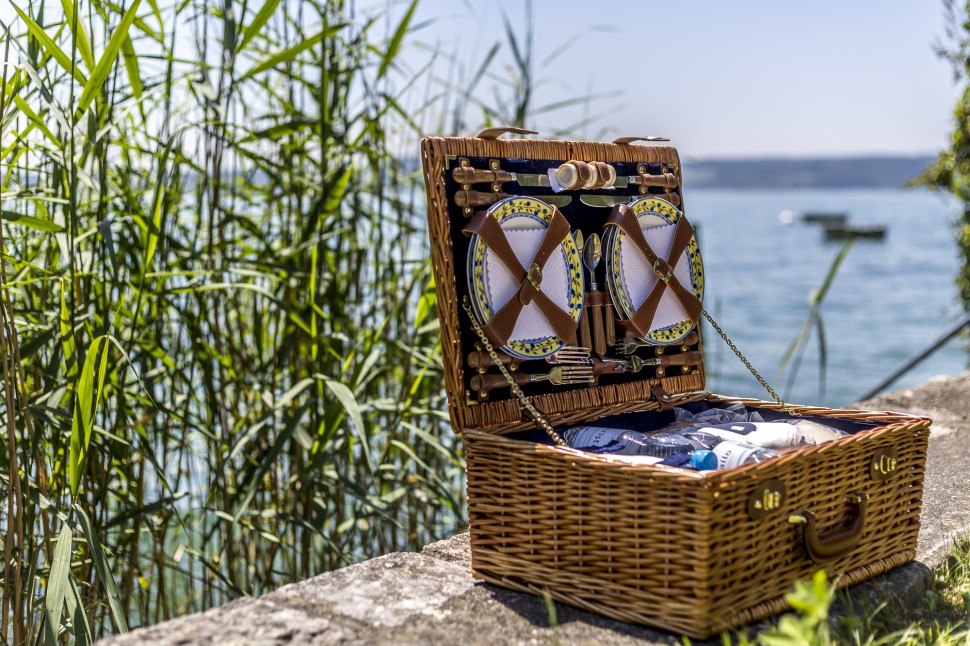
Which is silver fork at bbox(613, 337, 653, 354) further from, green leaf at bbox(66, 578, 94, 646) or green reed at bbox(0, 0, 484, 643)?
green leaf at bbox(66, 578, 94, 646)

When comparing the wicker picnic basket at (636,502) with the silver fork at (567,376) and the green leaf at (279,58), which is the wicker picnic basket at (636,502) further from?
the green leaf at (279,58)

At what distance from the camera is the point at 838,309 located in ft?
50.9

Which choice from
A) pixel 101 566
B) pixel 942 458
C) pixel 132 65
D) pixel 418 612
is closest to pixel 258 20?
pixel 132 65

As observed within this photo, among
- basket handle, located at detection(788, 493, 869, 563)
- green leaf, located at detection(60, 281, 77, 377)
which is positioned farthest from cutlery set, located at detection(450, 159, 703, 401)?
green leaf, located at detection(60, 281, 77, 377)

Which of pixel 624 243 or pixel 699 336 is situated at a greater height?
pixel 624 243

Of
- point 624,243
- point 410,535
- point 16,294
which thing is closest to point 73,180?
point 16,294

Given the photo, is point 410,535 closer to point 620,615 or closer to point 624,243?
point 624,243

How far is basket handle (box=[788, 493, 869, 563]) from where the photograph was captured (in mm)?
1319

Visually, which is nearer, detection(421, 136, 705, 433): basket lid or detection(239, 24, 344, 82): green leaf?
detection(421, 136, 705, 433): basket lid

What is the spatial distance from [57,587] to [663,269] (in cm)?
109

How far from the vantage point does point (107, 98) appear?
180 centimetres

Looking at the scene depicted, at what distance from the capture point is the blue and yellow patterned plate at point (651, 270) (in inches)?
67.7

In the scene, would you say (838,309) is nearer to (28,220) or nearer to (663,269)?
(663,269)

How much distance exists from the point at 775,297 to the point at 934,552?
15.2 m
